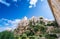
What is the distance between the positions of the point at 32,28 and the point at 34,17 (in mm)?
1643

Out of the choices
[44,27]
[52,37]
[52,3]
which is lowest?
[52,37]

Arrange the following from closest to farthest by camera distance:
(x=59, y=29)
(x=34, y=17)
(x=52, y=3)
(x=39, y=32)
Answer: (x=52, y=3) < (x=59, y=29) < (x=39, y=32) < (x=34, y=17)

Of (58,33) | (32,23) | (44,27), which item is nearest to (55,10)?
(58,33)

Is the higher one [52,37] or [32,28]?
[32,28]

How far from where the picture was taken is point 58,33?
961cm

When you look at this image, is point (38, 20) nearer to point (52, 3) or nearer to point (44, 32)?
point (44, 32)

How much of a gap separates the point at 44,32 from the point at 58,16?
1575mm

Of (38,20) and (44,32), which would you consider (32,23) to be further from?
(44,32)

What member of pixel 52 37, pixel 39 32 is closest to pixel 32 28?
pixel 39 32

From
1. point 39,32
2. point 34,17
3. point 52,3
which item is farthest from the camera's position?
point 34,17

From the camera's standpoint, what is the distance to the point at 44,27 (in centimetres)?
1098

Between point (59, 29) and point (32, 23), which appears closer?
point (59, 29)

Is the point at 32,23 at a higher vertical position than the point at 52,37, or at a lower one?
higher

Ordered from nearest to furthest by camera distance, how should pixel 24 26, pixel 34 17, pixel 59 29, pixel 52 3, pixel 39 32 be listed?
1. pixel 52 3
2. pixel 59 29
3. pixel 39 32
4. pixel 24 26
5. pixel 34 17
